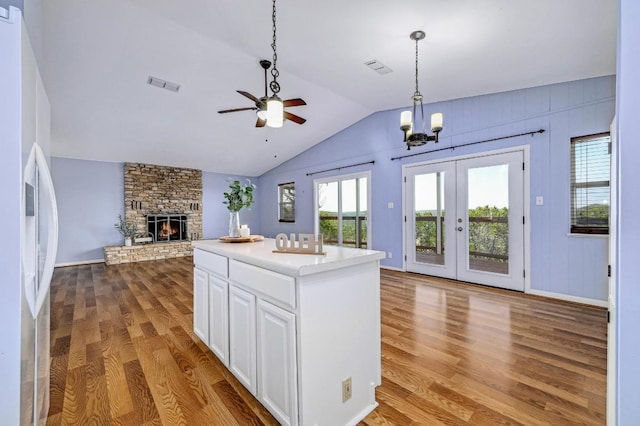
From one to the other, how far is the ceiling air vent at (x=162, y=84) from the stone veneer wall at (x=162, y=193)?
335 cm

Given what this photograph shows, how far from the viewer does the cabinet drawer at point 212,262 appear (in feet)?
6.36

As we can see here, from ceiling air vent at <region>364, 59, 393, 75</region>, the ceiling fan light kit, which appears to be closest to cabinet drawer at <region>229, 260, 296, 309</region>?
the ceiling fan light kit

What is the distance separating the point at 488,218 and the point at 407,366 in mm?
3011

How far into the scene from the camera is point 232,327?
186 cm

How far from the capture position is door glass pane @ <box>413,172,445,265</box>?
4633 mm

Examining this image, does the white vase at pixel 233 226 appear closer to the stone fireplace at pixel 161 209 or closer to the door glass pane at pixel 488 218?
the door glass pane at pixel 488 218

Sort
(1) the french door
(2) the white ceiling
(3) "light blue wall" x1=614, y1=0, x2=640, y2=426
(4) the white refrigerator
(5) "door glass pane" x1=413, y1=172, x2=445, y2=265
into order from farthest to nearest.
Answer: (5) "door glass pane" x1=413, y1=172, x2=445, y2=265 < (1) the french door < (2) the white ceiling < (4) the white refrigerator < (3) "light blue wall" x1=614, y1=0, x2=640, y2=426

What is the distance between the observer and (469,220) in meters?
4.28

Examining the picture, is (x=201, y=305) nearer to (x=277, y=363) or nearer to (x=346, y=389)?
(x=277, y=363)

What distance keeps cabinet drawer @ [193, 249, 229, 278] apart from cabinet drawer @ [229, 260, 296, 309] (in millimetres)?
128

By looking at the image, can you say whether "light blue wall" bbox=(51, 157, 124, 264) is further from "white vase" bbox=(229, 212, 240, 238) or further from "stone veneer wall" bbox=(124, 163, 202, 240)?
"white vase" bbox=(229, 212, 240, 238)

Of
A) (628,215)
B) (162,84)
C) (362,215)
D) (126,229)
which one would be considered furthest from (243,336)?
(126,229)

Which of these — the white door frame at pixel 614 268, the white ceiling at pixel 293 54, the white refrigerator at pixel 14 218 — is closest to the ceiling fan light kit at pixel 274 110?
the white ceiling at pixel 293 54

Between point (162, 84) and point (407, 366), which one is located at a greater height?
point (162, 84)
